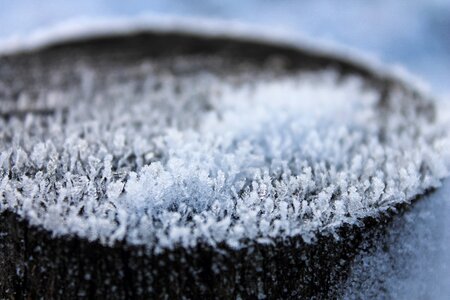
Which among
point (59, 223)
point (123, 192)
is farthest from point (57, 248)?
point (123, 192)

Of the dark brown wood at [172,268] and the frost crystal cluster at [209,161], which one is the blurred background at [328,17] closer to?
the frost crystal cluster at [209,161]

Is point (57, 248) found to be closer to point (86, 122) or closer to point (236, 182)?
point (236, 182)

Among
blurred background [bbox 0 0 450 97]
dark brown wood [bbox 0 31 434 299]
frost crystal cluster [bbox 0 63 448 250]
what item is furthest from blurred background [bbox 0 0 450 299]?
A: dark brown wood [bbox 0 31 434 299]

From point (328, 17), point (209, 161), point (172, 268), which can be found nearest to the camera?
point (172, 268)

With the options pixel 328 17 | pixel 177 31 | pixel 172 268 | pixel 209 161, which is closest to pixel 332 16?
pixel 328 17

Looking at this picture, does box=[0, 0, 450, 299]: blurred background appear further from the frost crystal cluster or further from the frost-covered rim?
the frost crystal cluster

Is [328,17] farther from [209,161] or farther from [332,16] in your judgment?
[209,161]
